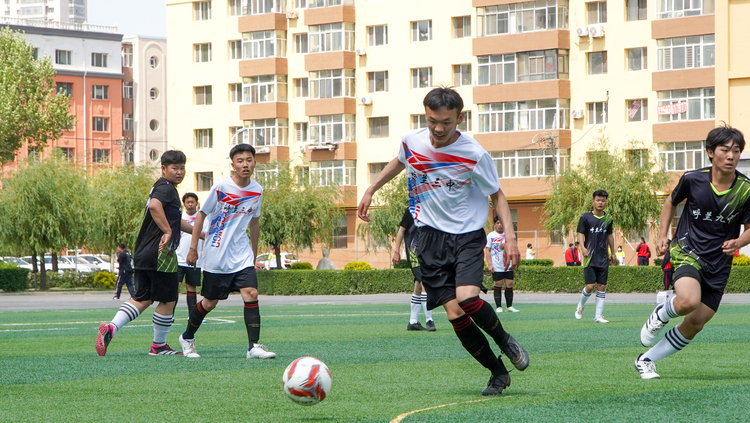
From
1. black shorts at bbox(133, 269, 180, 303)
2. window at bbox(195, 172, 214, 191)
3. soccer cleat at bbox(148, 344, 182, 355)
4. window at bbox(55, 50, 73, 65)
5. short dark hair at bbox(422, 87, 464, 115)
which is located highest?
window at bbox(55, 50, 73, 65)

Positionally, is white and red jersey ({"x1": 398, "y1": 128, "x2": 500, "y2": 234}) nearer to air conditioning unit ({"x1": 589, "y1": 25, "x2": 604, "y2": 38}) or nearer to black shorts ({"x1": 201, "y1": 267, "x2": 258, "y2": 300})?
black shorts ({"x1": 201, "y1": 267, "x2": 258, "y2": 300})

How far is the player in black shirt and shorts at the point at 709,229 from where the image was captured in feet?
25.4

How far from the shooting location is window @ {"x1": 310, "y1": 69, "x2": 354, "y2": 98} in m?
62.8

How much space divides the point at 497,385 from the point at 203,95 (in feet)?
210

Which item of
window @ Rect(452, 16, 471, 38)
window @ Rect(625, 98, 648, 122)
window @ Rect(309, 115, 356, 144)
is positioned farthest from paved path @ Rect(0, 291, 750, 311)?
window @ Rect(309, 115, 356, 144)

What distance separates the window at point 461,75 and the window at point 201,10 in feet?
62.9

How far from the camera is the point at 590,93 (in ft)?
182

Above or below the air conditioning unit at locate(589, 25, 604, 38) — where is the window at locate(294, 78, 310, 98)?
below

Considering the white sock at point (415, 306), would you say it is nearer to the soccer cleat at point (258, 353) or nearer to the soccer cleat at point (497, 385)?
the soccer cleat at point (258, 353)

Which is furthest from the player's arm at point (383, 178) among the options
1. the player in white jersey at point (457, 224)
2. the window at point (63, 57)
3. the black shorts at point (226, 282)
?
the window at point (63, 57)

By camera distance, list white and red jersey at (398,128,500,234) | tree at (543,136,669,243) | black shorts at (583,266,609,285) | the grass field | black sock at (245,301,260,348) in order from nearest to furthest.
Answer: the grass field
white and red jersey at (398,128,500,234)
black sock at (245,301,260,348)
black shorts at (583,266,609,285)
tree at (543,136,669,243)

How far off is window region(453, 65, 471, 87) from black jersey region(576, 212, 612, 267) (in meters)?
43.6

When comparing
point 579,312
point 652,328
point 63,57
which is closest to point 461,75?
point 579,312

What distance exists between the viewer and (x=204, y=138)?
69.4m
